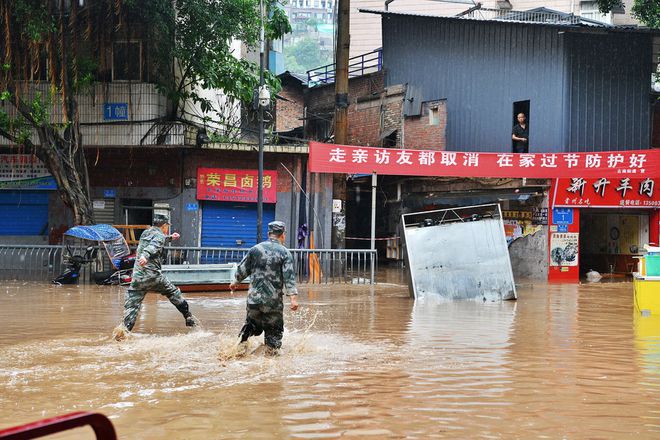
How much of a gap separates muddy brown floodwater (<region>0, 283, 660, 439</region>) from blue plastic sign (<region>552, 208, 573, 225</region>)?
33.8 feet

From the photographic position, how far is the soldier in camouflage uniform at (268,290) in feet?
27.8

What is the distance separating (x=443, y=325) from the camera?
1173 centimetres

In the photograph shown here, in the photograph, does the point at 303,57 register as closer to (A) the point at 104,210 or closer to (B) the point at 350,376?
(A) the point at 104,210

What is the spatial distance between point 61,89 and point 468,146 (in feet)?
42.1

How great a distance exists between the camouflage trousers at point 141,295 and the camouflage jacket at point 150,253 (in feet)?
0.27

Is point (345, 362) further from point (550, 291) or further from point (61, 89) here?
point (61, 89)

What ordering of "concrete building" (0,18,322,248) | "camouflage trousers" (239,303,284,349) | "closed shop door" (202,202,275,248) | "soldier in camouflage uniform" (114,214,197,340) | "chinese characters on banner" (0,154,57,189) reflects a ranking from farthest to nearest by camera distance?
"closed shop door" (202,202,275,248)
"chinese characters on banner" (0,154,57,189)
"concrete building" (0,18,322,248)
"soldier in camouflage uniform" (114,214,197,340)
"camouflage trousers" (239,303,284,349)

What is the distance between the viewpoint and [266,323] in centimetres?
847

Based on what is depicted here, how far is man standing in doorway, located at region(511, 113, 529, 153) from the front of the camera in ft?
79.7

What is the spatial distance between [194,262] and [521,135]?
1118 centimetres

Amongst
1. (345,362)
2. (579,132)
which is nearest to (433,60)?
(579,132)

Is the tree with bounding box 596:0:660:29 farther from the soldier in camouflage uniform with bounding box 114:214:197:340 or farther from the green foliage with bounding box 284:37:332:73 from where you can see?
the green foliage with bounding box 284:37:332:73

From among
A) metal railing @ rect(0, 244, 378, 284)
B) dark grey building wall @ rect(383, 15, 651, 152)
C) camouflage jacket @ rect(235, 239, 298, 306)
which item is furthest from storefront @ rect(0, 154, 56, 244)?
camouflage jacket @ rect(235, 239, 298, 306)

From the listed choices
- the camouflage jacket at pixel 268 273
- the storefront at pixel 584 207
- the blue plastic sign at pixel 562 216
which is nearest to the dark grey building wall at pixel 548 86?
the storefront at pixel 584 207
